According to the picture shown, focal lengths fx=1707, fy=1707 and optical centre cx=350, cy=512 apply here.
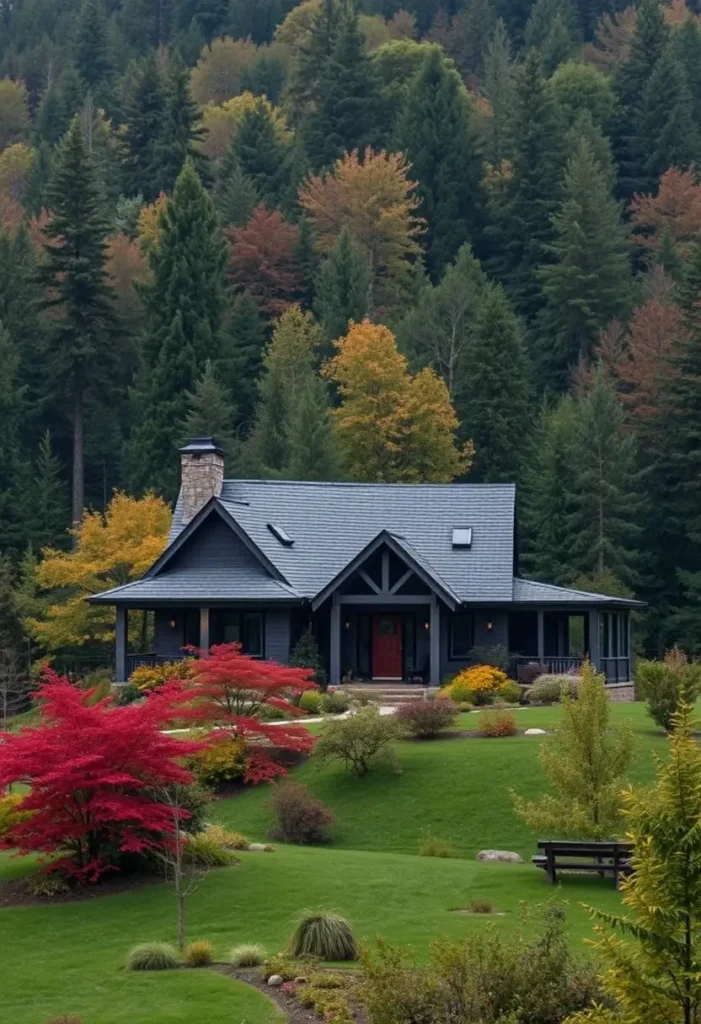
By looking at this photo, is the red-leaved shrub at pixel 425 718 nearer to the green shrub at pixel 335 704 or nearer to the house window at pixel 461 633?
the green shrub at pixel 335 704

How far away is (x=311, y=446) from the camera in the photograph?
64688 millimetres

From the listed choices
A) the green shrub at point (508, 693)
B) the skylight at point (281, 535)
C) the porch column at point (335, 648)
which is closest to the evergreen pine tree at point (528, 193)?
the skylight at point (281, 535)

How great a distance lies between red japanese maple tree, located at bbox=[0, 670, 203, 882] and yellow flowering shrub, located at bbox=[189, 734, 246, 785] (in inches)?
284

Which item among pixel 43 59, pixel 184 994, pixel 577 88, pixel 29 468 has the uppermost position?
pixel 43 59

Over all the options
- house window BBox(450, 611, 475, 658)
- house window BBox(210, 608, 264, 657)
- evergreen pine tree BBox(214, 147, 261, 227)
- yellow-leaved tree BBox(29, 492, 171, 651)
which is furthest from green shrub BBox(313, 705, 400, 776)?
evergreen pine tree BBox(214, 147, 261, 227)

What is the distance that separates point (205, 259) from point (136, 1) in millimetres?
85862

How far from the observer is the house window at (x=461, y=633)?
49.2 metres

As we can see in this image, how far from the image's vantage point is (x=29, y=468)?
72.2 metres

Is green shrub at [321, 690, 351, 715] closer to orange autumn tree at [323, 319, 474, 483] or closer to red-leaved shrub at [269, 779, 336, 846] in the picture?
red-leaved shrub at [269, 779, 336, 846]

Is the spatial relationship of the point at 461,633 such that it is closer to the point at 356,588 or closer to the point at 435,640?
the point at 435,640

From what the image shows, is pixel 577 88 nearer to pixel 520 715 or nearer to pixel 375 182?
pixel 375 182

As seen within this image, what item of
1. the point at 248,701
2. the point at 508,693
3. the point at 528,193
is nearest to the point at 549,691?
the point at 508,693

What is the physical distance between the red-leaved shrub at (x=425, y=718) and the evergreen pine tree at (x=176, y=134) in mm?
62630

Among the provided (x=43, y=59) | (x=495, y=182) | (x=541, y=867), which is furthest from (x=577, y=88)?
(x=541, y=867)
